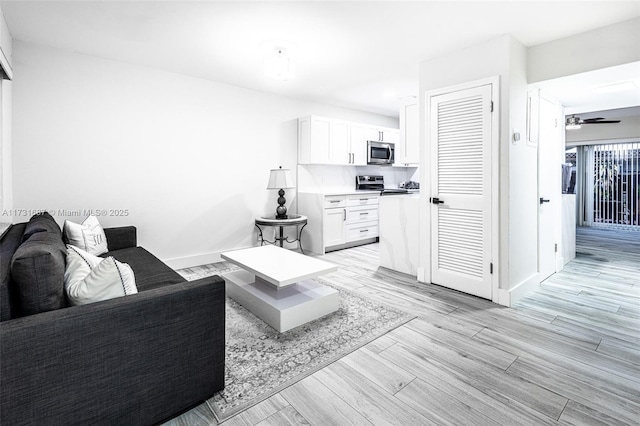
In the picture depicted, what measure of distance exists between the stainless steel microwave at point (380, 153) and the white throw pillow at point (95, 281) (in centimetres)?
504

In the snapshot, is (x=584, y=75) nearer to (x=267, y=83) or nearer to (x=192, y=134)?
(x=267, y=83)

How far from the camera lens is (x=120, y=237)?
3.43 meters

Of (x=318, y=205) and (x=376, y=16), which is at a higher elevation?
(x=376, y=16)

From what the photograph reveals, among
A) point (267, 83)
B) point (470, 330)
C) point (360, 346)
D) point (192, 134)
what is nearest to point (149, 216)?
point (192, 134)

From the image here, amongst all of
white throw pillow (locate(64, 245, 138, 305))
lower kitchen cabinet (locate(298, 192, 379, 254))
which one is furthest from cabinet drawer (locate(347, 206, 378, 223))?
white throw pillow (locate(64, 245, 138, 305))

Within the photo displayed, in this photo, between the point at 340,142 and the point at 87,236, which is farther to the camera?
the point at 340,142

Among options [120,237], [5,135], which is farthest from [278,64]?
[5,135]

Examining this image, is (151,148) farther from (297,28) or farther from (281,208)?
(297,28)

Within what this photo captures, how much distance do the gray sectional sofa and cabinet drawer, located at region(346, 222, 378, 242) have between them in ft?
12.8

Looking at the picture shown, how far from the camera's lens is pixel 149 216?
3.99 metres

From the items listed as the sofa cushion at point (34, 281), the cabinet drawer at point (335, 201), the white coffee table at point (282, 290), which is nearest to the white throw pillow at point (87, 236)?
the white coffee table at point (282, 290)

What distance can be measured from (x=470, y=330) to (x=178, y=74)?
432 centimetres

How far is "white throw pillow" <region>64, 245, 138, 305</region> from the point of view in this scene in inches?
56.7

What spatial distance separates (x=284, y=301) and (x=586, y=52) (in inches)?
136
